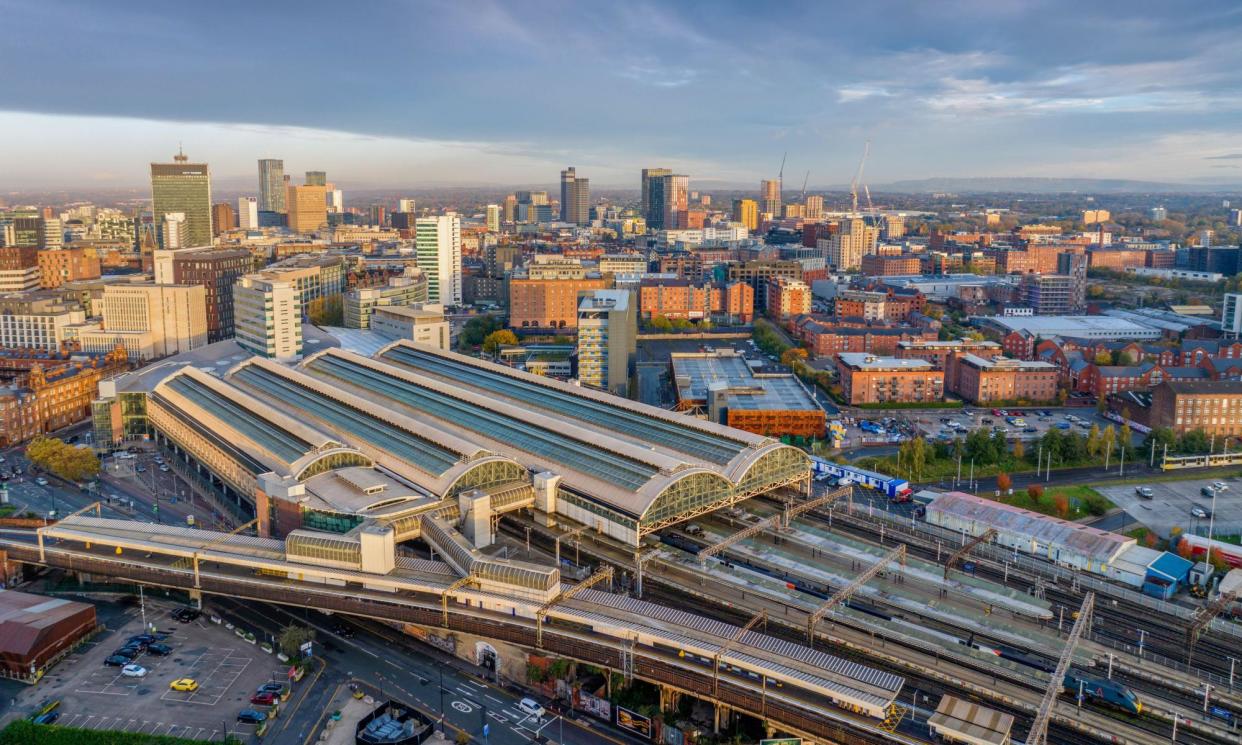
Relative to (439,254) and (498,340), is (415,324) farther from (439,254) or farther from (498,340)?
(439,254)

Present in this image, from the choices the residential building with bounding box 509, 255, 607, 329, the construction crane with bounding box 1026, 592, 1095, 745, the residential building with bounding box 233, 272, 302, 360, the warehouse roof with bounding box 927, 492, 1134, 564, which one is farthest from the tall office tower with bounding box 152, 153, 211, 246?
the construction crane with bounding box 1026, 592, 1095, 745

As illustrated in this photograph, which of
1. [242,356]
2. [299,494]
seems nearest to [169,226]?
[242,356]

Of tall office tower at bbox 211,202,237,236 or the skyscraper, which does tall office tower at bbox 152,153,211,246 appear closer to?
tall office tower at bbox 211,202,237,236

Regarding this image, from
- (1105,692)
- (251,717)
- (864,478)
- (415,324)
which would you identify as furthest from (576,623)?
(415,324)

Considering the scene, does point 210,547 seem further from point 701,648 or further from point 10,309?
point 10,309

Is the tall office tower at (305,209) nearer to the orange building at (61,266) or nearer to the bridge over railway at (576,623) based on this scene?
the orange building at (61,266)
